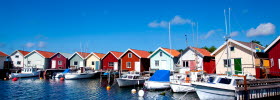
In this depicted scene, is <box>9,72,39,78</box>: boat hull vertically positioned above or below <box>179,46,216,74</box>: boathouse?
below

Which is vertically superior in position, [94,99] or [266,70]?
[266,70]

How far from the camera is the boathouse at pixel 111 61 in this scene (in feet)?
158

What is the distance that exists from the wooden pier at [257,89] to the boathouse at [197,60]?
46.4 feet

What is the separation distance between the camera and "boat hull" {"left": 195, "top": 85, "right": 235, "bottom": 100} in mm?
17094

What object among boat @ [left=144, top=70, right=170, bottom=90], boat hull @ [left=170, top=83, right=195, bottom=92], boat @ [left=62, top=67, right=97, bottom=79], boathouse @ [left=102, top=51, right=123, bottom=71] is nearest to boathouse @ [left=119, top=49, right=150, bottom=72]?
boathouse @ [left=102, top=51, right=123, bottom=71]

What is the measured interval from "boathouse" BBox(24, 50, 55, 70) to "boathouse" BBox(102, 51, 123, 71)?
17424 mm

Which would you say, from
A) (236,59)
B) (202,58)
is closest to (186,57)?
(202,58)

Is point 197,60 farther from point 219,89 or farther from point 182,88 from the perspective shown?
point 219,89

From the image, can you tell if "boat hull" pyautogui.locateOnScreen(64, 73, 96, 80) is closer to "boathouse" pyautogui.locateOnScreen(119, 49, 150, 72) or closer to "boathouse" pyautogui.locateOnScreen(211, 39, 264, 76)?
"boathouse" pyautogui.locateOnScreen(119, 49, 150, 72)

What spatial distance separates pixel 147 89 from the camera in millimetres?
26672

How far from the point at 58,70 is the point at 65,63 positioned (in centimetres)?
273

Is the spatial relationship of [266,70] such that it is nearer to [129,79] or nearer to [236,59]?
[236,59]

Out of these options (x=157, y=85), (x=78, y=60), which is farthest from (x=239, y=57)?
(x=78, y=60)

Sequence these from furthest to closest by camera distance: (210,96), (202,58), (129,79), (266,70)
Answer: (202,58), (129,79), (266,70), (210,96)
